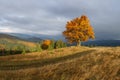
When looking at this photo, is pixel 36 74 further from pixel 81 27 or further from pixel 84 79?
pixel 81 27

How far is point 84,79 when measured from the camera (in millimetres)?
14898

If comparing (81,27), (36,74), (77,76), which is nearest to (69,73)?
(77,76)

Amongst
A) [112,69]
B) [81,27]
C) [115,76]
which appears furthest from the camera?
[81,27]

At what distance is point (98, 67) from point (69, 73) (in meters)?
2.17

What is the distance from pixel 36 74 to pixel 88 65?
390 cm

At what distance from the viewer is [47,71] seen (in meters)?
18.2

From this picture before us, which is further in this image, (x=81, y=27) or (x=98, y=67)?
(x=81, y=27)

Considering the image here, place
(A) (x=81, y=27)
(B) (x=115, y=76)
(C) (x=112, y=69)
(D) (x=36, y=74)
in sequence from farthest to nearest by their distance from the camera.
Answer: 1. (A) (x=81, y=27)
2. (D) (x=36, y=74)
3. (C) (x=112, y=69)
4. (B) (x=115, y=76)

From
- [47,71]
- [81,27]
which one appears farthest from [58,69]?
[81,27]

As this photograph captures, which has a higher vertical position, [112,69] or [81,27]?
[81,27]

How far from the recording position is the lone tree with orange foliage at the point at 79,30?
3762 inches

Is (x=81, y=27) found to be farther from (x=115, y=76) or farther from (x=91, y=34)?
(x=115, y=76)

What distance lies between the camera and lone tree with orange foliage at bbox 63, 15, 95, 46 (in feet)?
314

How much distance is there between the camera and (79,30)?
318ft
